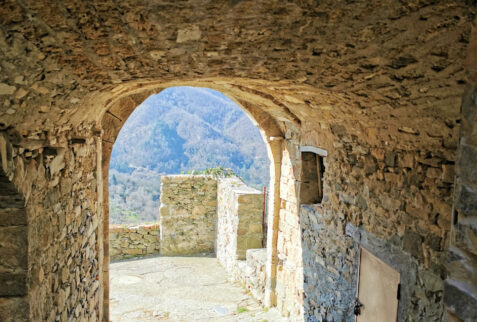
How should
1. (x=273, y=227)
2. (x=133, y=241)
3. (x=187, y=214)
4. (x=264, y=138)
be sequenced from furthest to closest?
(x=187, y=214)
(x=133, y=241)
(x=273, y=227)
(x=264, y=138)

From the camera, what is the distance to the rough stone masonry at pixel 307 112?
1.42m

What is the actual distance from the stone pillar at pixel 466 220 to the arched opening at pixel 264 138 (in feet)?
12.2

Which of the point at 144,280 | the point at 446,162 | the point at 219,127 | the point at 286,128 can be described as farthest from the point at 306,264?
the point at 219,127

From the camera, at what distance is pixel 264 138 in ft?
18.4

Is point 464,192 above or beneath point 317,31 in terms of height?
beneath

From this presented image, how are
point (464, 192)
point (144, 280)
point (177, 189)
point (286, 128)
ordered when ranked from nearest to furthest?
point (464, 192) < point (286, 128) < point (144, 280) < point (177, 189)

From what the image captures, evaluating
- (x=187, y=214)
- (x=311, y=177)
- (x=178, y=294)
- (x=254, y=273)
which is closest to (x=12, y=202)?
(x=311, y=177)

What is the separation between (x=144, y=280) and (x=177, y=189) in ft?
9.12

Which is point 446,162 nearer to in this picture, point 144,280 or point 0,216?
point 0,216

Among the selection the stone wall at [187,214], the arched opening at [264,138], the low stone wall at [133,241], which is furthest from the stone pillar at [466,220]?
the low stone wall at [133,241]

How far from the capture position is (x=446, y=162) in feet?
7.57

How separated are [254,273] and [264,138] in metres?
2.62

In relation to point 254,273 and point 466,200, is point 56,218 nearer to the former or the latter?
point 466,200

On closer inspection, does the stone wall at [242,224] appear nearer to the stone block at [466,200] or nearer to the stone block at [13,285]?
the stone block at [13,285]
